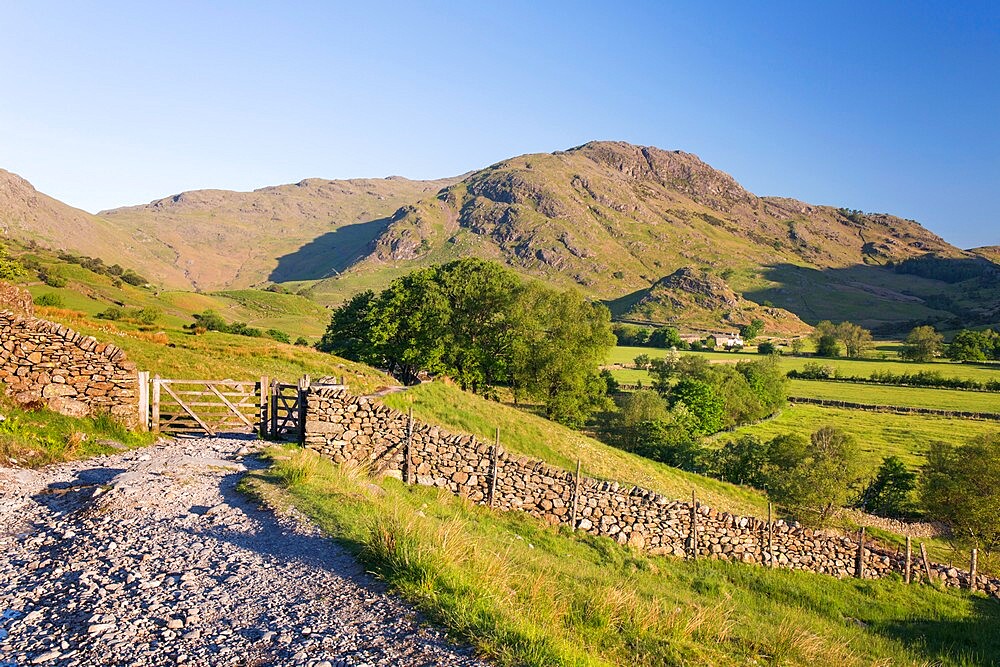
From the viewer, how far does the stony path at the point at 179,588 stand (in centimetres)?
590

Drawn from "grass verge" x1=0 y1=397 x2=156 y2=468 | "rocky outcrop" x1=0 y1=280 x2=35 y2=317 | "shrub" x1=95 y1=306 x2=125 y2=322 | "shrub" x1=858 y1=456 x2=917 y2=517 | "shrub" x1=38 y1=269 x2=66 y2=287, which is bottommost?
"shrub" x1=858 y1=456 x2=917 y2=517

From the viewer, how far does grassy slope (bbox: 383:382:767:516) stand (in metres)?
24.3

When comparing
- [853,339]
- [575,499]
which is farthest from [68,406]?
[853,339]

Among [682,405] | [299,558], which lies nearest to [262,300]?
[682,405]

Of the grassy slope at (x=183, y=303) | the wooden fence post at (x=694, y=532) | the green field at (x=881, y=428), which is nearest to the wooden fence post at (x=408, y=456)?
the wooden fence post at (x=694, y=532)

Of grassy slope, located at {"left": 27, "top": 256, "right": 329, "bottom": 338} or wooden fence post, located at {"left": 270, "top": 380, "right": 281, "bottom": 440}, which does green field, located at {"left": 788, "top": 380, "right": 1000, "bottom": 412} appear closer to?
grassy slope, located at {"left": 27, "top": 256, "right": 329, "bottom": 338}

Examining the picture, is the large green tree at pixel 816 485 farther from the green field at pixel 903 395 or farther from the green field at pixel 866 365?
the green field at pixel 866 365

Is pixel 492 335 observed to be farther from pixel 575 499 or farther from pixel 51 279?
pixel 51 279

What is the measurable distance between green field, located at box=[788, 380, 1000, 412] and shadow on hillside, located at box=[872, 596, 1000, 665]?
304 feet

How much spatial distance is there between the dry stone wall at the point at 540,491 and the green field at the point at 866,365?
323ft

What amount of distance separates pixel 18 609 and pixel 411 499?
987cm

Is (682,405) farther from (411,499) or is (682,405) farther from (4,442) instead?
(4,442)

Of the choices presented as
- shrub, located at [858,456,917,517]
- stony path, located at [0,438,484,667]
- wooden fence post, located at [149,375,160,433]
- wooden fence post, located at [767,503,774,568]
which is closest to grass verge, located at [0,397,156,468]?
wooden fence post, located at [149,375,160,433]

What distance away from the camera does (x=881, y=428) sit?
77750 millimetres
